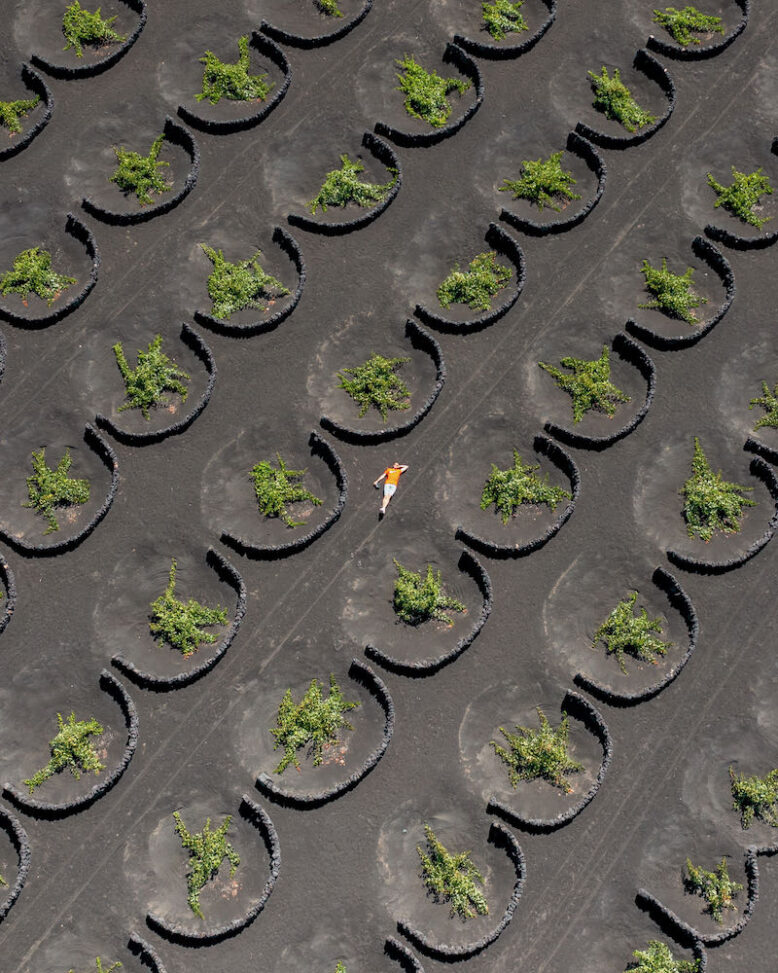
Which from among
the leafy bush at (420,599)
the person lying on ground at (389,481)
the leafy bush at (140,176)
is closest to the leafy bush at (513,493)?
the person lying on ground at (389,481)

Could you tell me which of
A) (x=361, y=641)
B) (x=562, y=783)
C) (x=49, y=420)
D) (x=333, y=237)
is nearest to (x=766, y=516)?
(x=562, y=783)

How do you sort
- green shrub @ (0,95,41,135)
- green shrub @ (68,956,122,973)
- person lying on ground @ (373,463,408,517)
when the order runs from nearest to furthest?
green shrub @ (68,956,122,973)
person lying on ground @ (373,463,408,517)
green shrub @ (0,95,41,135)

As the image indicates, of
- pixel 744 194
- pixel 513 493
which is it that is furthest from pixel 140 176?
pixel 744 194

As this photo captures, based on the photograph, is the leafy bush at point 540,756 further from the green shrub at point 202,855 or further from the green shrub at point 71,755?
the green shrub at point 71,755

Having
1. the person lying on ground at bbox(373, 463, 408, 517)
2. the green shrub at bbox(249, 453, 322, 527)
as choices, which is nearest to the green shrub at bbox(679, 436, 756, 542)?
the person lying on ground at bbox(373, 463, 408, 517)

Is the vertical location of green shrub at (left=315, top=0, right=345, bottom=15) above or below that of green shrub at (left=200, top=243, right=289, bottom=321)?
above

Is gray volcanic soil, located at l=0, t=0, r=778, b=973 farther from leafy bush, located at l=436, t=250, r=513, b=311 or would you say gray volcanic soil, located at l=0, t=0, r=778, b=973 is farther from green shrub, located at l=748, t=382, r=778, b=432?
leafy bush, located at l=436, t=250, r=513, b=311
